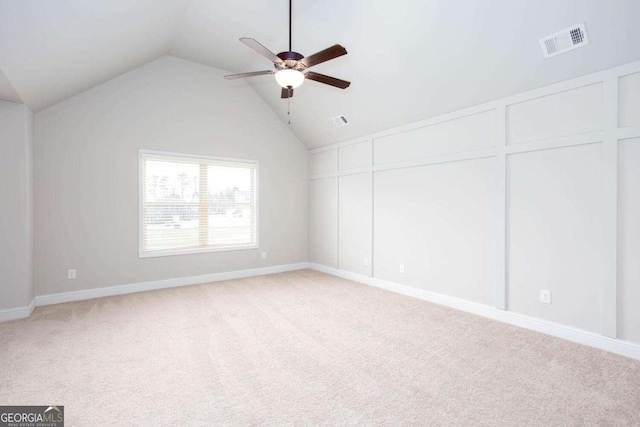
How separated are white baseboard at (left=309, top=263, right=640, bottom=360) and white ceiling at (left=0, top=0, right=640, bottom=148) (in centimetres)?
246

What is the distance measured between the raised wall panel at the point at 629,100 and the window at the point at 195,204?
4.97m

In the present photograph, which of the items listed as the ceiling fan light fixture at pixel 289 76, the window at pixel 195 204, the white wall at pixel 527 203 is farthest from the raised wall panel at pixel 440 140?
the window at pixel 195 204

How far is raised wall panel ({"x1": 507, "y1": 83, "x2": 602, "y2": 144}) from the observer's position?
112 inches

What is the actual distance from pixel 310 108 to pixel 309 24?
5.54 ft

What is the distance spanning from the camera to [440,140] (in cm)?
413

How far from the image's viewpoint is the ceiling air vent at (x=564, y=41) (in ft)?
8.60

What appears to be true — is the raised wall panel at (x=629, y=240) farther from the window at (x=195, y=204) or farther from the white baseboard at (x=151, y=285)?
the window at (x=195, y=204)

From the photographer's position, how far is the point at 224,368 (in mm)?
2467

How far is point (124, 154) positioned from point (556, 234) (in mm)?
5625

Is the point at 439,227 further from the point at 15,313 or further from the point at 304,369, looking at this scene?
the point at 15,313

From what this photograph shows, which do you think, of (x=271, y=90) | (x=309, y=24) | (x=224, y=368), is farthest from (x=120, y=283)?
(x=309, y=24)

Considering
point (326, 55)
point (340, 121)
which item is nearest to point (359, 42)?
point (326, 55)

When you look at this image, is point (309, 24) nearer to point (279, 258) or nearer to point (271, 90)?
point (271, 90)

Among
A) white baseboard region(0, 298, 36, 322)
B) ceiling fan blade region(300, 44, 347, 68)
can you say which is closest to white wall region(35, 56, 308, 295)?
white baseboard region(0, 298, 36, 322)
